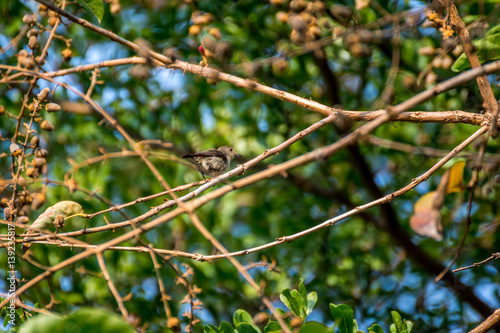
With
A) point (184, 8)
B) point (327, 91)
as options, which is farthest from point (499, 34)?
point (184, 8)

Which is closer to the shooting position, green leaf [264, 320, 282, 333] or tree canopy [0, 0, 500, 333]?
green leaf [264, 320, 282, 333]

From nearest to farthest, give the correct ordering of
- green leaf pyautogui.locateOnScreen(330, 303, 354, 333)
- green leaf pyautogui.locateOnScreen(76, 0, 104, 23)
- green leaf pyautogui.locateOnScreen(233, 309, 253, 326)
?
green leaf pyautogui.locateOnScreen(330, 303, 354, 333)
green leaf pyautogui.locateOnScreen(233, 309, 253, 326)
green leaf pyautogui.locateOnScreen(76, 0, 104, 23)

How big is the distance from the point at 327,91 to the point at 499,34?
7.20 feet

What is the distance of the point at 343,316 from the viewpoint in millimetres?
2033

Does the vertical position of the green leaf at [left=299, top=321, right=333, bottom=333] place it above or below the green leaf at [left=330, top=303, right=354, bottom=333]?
below

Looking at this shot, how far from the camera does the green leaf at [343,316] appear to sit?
6.61 ft

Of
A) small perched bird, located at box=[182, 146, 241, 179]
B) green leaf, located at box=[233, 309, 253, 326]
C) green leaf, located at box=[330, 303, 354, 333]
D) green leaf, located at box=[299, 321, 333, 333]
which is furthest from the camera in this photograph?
small perched bird, located at box=[182, 146, 241, 179]

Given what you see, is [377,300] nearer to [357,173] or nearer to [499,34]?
[357,173]

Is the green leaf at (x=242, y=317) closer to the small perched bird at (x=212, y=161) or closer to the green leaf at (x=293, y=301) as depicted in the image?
the green leaf at (x=293, y=301)

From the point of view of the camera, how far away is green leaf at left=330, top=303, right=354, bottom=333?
2014 millimetres

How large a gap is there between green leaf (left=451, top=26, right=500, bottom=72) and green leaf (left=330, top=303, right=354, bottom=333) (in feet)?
4.08

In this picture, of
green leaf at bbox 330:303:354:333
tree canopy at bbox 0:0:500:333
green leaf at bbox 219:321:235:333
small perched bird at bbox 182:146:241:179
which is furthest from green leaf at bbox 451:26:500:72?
small perched bird at bbox 182:146:241:179

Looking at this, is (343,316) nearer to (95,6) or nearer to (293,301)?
(293,301)

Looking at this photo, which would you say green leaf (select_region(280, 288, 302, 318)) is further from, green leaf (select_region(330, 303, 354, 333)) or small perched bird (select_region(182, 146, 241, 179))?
small perched bird (select_region(182, 146, 241, 179))
